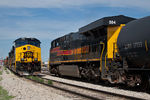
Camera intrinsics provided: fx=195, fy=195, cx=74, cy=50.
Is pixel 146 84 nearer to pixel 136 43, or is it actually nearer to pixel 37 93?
pixel 136 43

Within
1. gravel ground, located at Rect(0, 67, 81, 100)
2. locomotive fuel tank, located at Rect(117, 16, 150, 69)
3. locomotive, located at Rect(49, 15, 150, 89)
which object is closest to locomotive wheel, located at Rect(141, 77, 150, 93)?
locomotive, located at Rect(49, 15, 150, 89)

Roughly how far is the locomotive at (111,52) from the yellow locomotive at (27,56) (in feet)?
9.65

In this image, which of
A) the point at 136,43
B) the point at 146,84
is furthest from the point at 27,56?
the point at 146,84

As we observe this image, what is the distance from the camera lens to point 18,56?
19000mm

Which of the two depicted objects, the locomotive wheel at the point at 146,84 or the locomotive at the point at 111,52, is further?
the locomotive wheel at the point at 146,84

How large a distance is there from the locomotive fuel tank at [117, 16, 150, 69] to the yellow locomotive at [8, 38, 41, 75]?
36.3 feet

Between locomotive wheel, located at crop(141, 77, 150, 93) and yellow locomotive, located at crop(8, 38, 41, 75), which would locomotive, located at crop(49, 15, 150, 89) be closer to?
locomotive wheel, located at crop(141, 77, 150, 93)

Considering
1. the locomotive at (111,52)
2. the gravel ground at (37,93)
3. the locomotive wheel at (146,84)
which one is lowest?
the gravel ground at (37,93)

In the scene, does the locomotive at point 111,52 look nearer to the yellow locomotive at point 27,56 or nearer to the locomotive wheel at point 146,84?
the locomotive wheel at point 146,84

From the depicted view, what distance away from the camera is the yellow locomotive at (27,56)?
60.6 feet

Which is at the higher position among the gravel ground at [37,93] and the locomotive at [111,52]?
the locomotive at [111,52]

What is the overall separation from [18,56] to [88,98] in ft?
42.8

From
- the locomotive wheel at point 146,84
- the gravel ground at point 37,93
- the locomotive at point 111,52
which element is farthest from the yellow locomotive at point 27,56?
the locomotive wheel at point 146,84

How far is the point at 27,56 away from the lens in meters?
18.8
